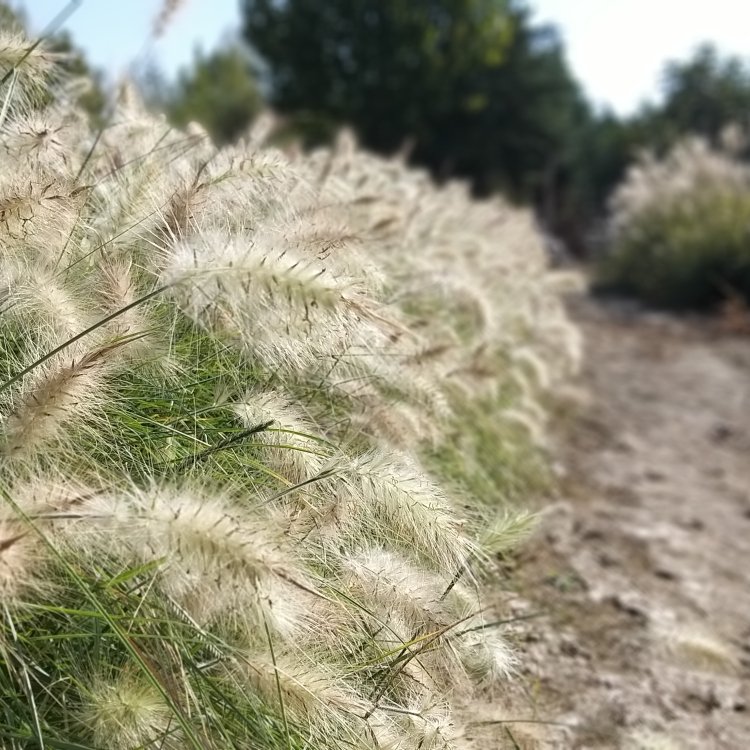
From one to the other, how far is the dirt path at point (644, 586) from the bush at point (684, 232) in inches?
182

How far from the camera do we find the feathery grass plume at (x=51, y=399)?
1132mm

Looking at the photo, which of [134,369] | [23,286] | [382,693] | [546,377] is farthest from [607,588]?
[23,286]

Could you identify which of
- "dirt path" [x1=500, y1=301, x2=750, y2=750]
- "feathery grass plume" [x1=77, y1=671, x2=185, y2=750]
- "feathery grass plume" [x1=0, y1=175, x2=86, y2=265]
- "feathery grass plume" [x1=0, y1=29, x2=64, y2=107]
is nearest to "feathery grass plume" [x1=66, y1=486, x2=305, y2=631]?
"feathery grass plume" [x1=77, y1=671, x2=185, y2=750]

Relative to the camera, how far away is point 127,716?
3.50ft

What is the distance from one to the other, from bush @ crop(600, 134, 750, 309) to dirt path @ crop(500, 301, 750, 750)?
462cm

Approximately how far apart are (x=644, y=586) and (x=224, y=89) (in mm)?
22992

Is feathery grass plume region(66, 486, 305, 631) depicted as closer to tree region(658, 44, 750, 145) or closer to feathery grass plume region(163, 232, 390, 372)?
feathery grass plume region(163, 232, 390, 372)

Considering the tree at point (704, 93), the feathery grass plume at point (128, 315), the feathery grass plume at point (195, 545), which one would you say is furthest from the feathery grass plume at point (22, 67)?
the tree at point (704, 93)

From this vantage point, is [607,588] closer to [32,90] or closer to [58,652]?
[58,652]

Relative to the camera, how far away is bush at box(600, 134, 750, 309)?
9586 mm

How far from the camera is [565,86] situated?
24234 mm

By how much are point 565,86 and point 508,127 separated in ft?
8.46

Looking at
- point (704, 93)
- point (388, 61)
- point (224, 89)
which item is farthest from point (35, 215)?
point (704, 93)

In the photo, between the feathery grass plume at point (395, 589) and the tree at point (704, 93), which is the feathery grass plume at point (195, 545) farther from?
the tree at point (704, 93)
